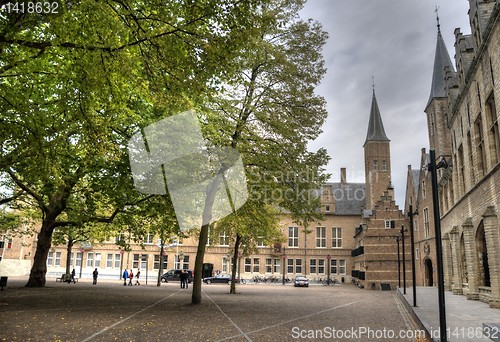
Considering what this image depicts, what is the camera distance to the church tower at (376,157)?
66.2 m

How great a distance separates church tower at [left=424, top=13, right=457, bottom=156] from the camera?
39000mm

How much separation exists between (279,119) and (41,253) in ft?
59.0

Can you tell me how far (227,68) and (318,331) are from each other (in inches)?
301

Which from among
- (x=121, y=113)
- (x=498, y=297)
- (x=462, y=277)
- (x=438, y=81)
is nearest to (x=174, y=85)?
(x=121, y=113)

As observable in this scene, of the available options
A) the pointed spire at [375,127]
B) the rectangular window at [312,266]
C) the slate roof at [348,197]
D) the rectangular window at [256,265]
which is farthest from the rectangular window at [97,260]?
the pointed spire at [375,127]

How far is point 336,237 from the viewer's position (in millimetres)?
62219

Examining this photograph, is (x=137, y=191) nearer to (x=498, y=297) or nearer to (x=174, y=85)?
(x=174, y=85)

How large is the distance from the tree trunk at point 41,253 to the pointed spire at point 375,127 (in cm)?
5576

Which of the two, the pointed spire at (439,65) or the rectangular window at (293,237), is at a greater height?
the pointed spire at (439,65)

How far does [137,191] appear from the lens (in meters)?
18.1

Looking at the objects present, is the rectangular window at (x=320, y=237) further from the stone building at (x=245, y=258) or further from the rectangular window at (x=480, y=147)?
the rectangular window at (x=480, y=147)

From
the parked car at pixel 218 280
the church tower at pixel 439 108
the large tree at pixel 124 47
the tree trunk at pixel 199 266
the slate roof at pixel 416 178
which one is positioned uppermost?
the church tower at pixel 439 108

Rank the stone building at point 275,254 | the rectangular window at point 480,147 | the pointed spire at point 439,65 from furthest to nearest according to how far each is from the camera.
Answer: the stone building at point 275,254 → the pointed spire at point 439,65 → the rectangular window at point 480,147

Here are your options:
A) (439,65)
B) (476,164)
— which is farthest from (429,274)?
(476,164)
